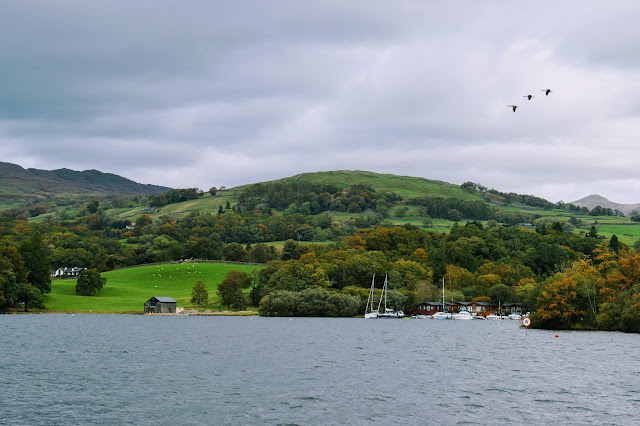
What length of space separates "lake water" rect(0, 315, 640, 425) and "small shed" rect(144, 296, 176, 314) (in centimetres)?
6855

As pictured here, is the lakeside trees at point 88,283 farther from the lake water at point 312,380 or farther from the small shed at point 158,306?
the lake water at point 312,380

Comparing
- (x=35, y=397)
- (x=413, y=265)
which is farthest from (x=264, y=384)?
(x=413, y=265)

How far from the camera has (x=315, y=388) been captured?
4850cm

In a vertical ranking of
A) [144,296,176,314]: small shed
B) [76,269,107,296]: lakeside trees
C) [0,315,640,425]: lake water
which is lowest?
[0,315,640,425]: lake water

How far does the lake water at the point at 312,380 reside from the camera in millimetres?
39031

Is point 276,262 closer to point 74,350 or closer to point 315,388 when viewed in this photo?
point 74,350

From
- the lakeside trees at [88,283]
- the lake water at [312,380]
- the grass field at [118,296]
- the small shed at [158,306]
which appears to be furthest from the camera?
the lakeside trees at [88,283]

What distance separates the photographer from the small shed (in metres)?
162

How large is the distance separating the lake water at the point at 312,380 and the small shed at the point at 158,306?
68548mm

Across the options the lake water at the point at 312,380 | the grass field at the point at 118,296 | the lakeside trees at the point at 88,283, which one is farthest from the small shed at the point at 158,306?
the lake water at the point at 312,380

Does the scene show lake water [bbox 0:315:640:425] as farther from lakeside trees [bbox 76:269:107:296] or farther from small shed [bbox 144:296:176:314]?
lakeside trees [bbox 76:269:107:296]

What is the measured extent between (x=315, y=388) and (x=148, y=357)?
25995 millimetres

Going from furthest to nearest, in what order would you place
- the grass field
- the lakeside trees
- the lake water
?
the lakeside trees < the grass field < the lake water

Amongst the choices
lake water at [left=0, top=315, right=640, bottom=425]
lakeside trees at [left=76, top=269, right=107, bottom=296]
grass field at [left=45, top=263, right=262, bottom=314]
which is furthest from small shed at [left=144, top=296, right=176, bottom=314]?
lake water at [left=0, top=315, right=640, bottom=425]
